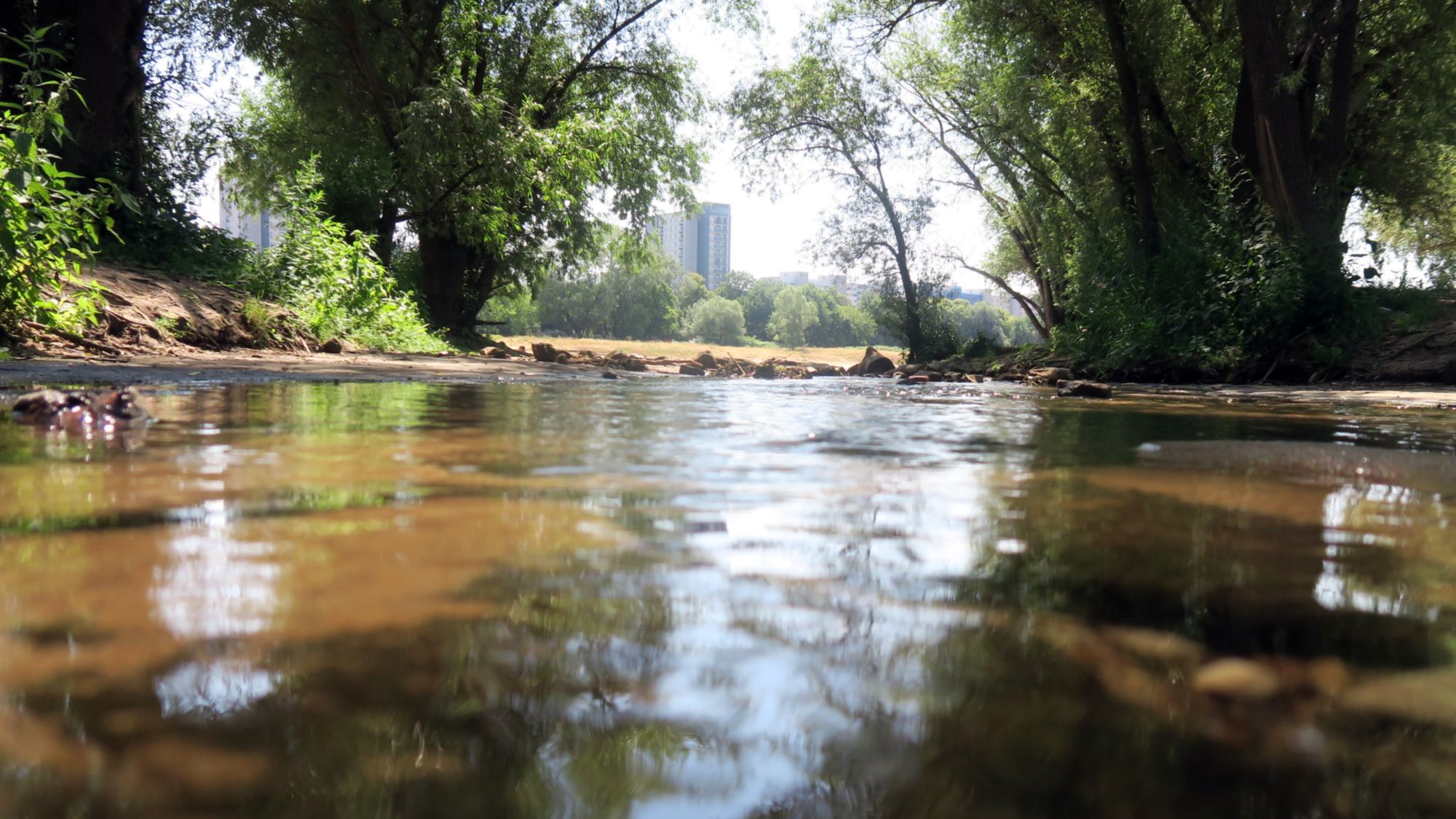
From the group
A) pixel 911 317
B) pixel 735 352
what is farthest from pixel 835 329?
pixel 911 317

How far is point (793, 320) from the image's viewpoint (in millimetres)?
112500

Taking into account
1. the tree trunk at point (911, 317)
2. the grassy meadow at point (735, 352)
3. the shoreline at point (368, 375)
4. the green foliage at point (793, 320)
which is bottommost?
the shoreline at point (368, 375)

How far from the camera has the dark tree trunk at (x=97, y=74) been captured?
10.0 meters

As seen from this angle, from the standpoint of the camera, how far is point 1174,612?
50.7 inches

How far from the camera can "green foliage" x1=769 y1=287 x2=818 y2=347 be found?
112m

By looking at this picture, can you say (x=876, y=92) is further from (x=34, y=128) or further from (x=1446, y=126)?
(x=34, y=128)

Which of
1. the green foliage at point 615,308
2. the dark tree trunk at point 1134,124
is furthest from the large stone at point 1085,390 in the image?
the green foliage at point 615,308

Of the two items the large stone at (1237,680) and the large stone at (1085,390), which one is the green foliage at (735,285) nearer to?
the large stone at (1085,390)

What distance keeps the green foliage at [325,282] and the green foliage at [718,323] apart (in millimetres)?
94076

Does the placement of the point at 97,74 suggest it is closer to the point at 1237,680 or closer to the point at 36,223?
the point at 36,223

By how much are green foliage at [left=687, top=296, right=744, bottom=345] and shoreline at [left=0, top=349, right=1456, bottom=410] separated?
317ft

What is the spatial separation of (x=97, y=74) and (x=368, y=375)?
671 centimetres

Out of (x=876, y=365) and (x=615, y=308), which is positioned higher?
(x=615, y=308)

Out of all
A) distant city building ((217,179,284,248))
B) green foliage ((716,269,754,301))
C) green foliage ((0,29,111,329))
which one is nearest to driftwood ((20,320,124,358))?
green foliage ((0,29,111,329))
